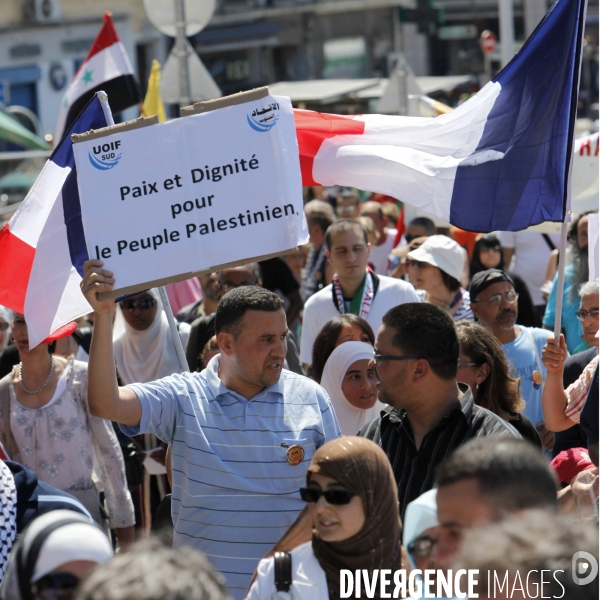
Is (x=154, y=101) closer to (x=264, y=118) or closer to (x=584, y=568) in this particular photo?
(x=264, y=118)

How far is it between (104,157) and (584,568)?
269 cm

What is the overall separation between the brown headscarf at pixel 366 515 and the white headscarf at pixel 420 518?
53mm

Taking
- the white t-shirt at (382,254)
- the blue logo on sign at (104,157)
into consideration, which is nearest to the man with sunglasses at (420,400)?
the blue logo on sign at (104,157)

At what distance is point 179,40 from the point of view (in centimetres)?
908

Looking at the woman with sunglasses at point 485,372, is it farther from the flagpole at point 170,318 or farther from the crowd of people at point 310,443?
the flagpole at point 170,318

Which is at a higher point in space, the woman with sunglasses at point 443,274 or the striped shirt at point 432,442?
the striped shirt at point 432,442

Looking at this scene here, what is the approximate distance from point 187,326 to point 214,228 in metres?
2.63

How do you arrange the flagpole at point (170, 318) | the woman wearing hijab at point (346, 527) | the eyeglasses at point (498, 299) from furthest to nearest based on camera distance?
the eyeglasses at point (498, 299)
the flagpole at point (170, 318)
the woman wearing hijab at point (346, 527)

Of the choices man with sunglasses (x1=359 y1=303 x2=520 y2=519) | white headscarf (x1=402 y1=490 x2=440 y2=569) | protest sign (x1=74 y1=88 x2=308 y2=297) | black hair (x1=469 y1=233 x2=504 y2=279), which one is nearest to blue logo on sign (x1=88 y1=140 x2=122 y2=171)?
protest sign (x1=74 y1=88 x2=308 y2=297)

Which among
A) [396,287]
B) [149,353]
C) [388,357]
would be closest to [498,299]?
[396,287]

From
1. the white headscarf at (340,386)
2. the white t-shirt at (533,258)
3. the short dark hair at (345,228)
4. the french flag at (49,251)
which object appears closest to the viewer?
the french flag at (49,251)

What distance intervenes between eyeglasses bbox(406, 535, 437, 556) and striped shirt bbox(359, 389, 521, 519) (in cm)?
91

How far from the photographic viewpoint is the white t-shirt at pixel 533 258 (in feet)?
30.5

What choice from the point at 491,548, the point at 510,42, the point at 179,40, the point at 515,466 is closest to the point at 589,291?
the point at 515,466
